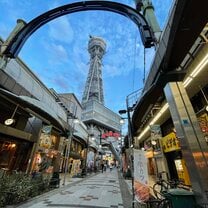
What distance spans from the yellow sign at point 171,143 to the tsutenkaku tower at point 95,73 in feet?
242

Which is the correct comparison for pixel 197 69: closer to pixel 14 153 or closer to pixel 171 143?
pixel 171 143

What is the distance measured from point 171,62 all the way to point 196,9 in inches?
52.8

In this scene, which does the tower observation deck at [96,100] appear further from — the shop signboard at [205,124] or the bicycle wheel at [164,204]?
the bicycle wheel at [164,204]

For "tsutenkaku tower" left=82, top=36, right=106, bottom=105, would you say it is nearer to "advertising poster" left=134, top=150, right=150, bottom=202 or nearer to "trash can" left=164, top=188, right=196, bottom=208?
"advertising poster" left=134, top=150, right=150, bottom=202

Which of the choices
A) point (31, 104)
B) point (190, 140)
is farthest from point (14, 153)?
point (190, 140)

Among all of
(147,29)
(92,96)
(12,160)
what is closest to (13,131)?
(12,160)

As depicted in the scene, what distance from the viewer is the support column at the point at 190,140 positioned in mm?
2971

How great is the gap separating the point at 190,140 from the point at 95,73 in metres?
94.9

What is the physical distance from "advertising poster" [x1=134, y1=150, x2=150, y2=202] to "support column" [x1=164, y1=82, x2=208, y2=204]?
167 centimetres

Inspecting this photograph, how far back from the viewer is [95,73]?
95875 millimetres

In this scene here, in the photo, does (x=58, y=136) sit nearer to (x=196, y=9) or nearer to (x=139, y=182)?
(x=139, y=182)

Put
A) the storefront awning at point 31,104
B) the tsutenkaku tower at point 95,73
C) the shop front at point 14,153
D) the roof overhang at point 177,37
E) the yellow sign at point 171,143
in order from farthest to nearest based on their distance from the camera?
the tsutenkaku tower at point 95,73 → the shop front at point 14,153 → the yellow sign at point 171,143 → the storefront awning at point 31,104 → the roof overhang at point 177,37

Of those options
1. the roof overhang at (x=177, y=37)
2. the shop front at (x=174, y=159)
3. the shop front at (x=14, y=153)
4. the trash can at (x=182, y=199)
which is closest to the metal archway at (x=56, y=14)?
the roof overhang at (x=177, y=37)

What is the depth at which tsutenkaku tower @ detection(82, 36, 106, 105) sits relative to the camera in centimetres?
9070
